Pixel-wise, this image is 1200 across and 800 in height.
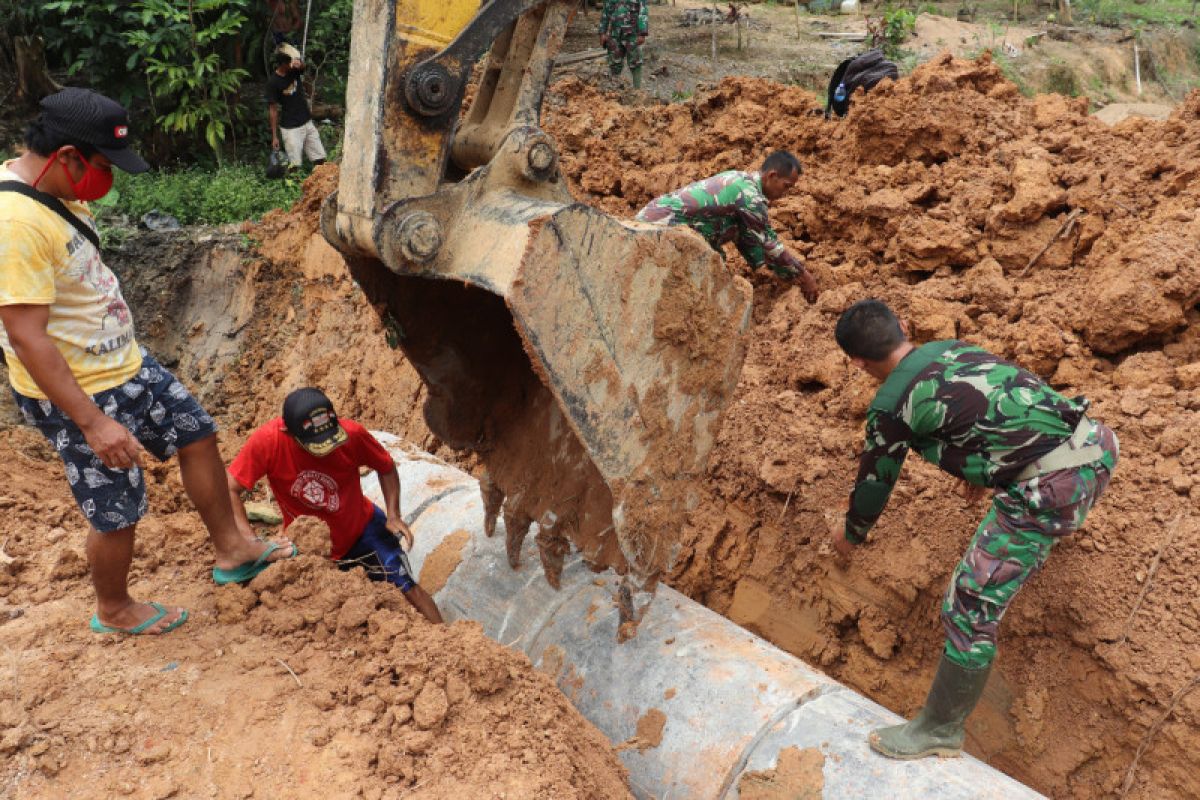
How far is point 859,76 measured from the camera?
297 inches

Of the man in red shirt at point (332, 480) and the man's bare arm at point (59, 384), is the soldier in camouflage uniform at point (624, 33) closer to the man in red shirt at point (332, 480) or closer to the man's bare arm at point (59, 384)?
the man in red shirt at point (332, 480)

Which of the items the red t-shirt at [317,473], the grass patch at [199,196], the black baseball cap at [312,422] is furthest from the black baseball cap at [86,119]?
the grass patch at [199,196]

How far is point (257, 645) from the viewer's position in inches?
126

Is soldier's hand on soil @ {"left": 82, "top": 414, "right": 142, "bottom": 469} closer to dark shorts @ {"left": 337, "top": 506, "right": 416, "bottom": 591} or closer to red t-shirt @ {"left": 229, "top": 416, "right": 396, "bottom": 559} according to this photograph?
red t-shirt @ {"left": 229, "top": 416, "right": 396, "bottom": 559}

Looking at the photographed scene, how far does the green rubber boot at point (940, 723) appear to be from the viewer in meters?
2.89

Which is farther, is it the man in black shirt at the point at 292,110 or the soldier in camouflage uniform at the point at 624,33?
the soldier in camouflage uniform at the point at 624,33

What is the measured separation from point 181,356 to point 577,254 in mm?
6353

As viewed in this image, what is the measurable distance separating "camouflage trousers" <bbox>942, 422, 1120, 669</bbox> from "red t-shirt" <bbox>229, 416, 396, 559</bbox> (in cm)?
259

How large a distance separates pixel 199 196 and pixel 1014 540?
784 centimetres

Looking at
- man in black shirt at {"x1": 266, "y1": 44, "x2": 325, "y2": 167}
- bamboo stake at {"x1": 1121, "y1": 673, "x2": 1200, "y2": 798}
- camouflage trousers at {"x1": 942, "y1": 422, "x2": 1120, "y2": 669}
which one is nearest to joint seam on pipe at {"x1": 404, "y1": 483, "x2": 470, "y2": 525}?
camouflage trousers at {"x1": 942, "y1": 422, "x2": 1120, "y2": 669}

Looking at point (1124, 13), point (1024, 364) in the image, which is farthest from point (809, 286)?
point (1124, 13)

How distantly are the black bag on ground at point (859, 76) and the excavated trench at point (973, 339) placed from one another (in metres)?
0.51

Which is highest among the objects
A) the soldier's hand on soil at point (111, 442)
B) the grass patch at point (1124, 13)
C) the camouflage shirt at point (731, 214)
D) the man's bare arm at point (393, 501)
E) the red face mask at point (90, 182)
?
the grass patch at point (1124, 13)

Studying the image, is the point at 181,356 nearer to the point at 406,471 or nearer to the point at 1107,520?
the point at 406,471
